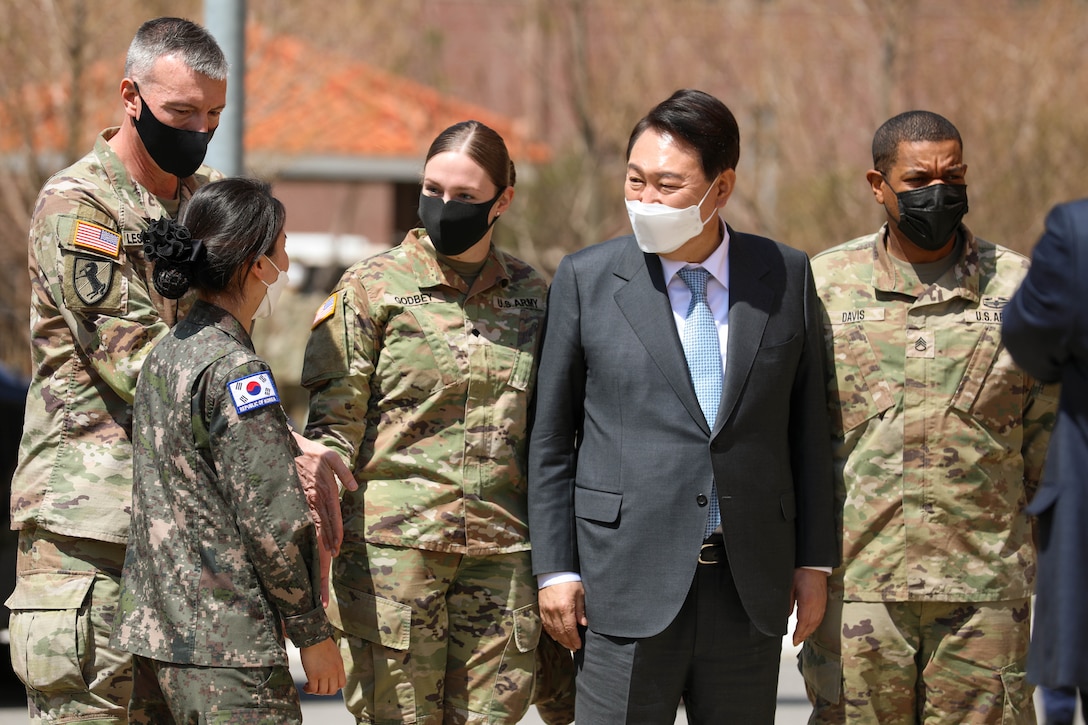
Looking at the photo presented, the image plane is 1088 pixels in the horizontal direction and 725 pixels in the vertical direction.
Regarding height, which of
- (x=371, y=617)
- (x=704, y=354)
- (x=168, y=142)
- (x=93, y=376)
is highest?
(x=168, y=142)

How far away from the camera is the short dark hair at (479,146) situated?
3723mm

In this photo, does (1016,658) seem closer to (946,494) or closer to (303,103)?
(946,494)

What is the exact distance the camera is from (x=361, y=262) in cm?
388

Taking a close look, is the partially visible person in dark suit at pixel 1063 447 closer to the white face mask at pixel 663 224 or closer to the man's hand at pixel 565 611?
the white face mask at pixel 663 224

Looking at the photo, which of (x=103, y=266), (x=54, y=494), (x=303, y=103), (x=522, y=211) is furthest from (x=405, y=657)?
(x=522, y=211)

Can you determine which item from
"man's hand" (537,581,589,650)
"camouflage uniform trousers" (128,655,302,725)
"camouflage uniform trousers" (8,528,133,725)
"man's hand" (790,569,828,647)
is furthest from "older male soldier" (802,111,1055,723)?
"camouflage uniform trousers" (8,528,133,725)

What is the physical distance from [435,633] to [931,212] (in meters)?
1.90

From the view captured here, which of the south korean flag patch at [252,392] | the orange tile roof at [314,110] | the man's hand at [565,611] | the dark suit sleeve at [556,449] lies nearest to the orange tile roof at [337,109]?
the orange tile roof at [314,110]

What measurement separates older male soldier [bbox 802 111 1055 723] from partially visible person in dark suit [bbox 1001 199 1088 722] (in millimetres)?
834

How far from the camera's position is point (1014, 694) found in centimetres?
369

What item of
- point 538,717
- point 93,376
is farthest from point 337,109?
point 93,376

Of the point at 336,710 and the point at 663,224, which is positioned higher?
the point at 663,224

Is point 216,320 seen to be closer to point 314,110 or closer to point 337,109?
point 314,110

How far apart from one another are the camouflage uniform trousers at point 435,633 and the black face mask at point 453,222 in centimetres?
91
